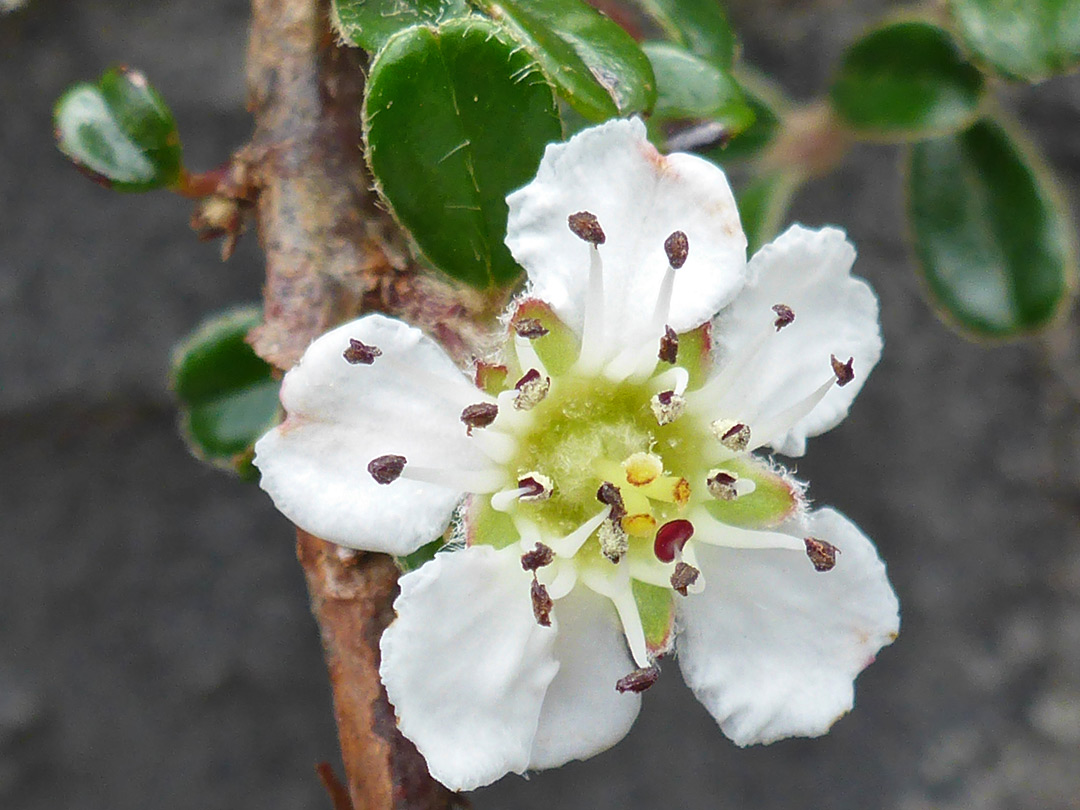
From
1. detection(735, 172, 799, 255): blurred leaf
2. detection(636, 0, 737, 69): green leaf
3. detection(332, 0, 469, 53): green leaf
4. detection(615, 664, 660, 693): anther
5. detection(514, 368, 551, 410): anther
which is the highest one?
detection(332, 0, 469, 53): green leaf

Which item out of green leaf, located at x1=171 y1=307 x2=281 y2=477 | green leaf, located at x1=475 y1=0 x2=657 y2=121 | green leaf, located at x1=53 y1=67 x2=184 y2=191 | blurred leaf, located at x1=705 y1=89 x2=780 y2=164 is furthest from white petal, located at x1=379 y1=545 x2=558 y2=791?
blurred leaf, located at x1=705 y1=89 x2=780 y2=164

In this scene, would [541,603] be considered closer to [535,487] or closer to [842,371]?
[535,487]

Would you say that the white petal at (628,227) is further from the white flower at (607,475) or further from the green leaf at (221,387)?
the green leaf at (221,387)

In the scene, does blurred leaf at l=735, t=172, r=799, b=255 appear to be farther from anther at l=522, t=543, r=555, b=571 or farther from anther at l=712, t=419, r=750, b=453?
anther at l=522, t=543, r=555, b=571

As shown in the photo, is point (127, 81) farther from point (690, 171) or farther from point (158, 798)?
point (158, 798)

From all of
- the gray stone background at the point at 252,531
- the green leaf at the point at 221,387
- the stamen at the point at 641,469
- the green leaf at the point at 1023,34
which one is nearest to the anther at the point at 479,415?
the stamen at the point at 641,469

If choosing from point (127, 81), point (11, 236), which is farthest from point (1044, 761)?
point (11, 236)
